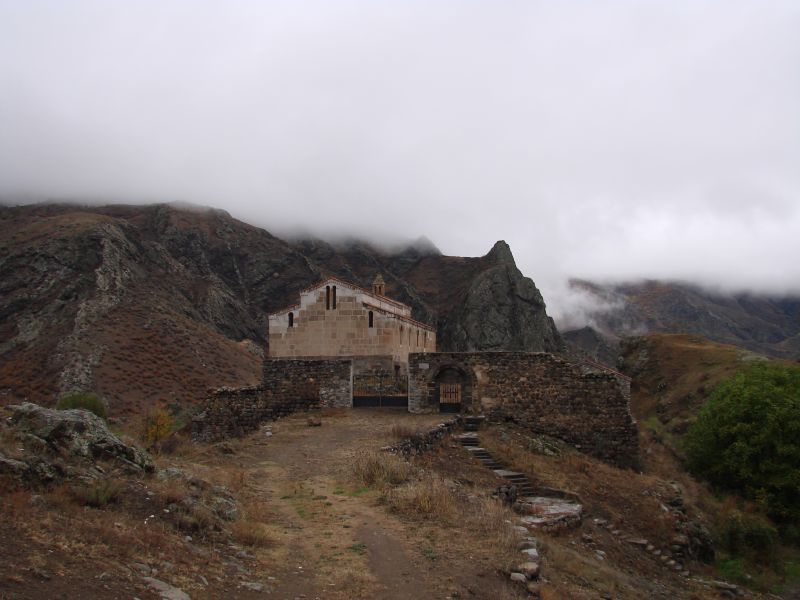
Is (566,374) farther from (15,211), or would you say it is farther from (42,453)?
(15,211)

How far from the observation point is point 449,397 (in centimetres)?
2427

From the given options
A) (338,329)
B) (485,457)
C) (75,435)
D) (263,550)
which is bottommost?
(485,457)

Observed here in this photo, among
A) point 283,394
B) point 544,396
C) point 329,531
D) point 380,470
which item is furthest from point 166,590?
point 544,396

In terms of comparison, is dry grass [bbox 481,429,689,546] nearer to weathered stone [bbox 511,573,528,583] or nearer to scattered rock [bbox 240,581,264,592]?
weathered stone [bbox 511,573,528,583]

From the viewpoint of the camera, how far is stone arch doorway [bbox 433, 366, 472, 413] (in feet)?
76.6

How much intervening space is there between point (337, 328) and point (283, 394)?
1155 cm

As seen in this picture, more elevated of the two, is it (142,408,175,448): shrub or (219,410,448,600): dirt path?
(142,408,175,448): shrub

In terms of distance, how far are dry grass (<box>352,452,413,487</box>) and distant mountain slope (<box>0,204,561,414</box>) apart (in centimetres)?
3331

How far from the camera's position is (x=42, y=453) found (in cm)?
913

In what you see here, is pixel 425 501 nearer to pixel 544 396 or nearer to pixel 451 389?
pixel 544 396

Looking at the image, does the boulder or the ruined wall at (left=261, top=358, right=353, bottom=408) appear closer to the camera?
the boulder

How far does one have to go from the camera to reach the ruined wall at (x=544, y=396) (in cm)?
2184

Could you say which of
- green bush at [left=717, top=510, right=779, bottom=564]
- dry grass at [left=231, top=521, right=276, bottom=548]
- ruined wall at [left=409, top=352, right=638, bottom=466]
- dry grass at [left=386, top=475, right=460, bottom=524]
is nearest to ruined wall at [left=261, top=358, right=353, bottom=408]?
ruined wall at [left=409, top=352, right=638, bottom=466]

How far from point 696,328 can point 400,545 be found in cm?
9146
